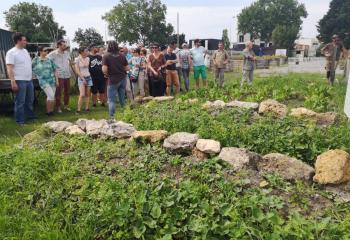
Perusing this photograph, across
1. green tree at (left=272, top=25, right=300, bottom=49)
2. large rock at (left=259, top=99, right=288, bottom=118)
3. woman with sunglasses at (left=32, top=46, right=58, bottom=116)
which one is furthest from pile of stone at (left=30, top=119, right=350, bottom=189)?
green tree at (left=272, top=25, right=300, bottom=49)

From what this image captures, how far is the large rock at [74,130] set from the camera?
17.1 feet

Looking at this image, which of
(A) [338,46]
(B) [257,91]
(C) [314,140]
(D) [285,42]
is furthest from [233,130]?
(D) [285,42]

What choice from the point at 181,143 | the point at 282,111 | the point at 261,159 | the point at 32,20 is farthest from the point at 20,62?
the point at 32,20

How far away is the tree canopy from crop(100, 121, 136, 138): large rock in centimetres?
9836

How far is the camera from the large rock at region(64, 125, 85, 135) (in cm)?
521

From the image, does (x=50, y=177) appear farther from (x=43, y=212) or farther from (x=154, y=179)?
(x=154, y=179)

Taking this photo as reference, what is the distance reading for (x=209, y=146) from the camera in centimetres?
421

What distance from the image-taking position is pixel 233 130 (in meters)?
4.75

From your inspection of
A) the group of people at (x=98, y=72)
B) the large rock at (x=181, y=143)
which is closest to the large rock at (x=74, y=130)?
the large rock at (x=181, y=143)

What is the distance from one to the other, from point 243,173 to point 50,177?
1.95m

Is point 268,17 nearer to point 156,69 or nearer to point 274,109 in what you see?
point 156,69

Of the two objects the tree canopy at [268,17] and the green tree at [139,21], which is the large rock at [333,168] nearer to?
the green tree at [139,21]

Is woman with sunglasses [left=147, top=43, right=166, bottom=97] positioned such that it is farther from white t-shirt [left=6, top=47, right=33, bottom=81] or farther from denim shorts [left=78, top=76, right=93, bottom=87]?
white t-shirt [left=6, top=47, right=33, bottom=81]

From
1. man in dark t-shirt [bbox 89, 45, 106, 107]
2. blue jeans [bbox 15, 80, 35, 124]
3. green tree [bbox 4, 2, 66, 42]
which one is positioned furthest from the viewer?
green tree [bbox 4, 2, 66, 42]
